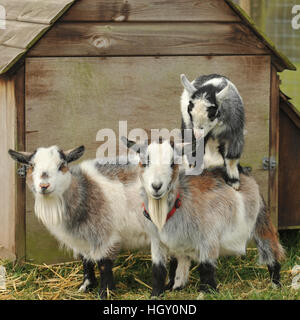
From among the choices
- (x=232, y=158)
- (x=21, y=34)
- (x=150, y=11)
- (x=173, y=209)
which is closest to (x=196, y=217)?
(x=173, y=209)

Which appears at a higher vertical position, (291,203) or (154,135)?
(154,135)

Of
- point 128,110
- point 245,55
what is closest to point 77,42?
point 128,110

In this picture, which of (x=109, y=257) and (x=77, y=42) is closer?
(x=109, y=257)

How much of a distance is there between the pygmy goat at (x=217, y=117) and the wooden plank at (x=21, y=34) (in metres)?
1.30

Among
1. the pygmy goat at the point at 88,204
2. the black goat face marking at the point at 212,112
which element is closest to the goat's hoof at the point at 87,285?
the pygmy goat at the point at 88,204

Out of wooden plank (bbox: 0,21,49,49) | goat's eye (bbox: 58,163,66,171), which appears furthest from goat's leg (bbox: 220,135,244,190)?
wooden plank (bbox: 0,21,49,49)

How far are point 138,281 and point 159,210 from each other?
108cm

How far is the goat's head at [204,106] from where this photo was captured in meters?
5.85

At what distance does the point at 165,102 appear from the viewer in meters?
7.00

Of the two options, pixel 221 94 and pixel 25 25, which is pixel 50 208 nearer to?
pixel 221 94

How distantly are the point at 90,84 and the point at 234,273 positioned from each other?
2035mm

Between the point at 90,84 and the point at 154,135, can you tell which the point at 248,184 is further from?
the point at 90,84

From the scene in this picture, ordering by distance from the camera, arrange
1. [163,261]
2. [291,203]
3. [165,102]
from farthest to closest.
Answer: [291,203] → [165,102] → [163,261]

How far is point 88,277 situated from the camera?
6.44 meters
